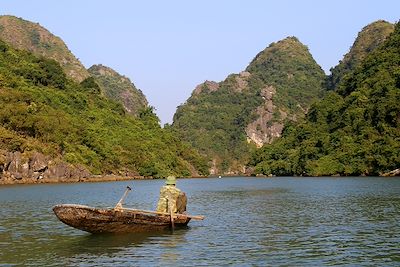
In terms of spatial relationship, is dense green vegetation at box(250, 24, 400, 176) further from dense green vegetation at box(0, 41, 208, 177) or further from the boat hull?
the boat hull

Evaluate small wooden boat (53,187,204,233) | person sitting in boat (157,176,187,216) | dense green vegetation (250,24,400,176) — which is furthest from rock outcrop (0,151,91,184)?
small wooden boat (53,187,204,233)

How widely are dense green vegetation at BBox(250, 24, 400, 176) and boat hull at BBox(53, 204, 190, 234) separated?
93.4 m

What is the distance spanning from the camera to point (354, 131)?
139250 millimetres

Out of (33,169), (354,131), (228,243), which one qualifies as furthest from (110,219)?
(354,131)

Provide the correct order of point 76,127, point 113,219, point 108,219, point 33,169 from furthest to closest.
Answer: point 76,127
point 33,169
point 113,219
point 108,219

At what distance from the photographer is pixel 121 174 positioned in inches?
5094

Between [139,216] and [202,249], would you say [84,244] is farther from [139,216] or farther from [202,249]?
[202,249]

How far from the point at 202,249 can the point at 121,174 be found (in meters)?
110

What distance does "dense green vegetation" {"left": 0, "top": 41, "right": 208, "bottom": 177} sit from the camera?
337ft

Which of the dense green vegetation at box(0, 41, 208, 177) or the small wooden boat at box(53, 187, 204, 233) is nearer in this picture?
the small wooden boat at box(53, 187, 204, 233)

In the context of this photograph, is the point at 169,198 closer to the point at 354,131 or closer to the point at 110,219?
the point at 110,219

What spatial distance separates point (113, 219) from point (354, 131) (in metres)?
124

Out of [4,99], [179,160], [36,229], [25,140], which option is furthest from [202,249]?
[179,160]

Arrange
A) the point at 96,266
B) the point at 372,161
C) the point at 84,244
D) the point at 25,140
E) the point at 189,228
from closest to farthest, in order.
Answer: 1. the point at 96,266
2. the point at 84,244
3. the point at 189,228
4. the point at 25,140
5. the point at 372,161
